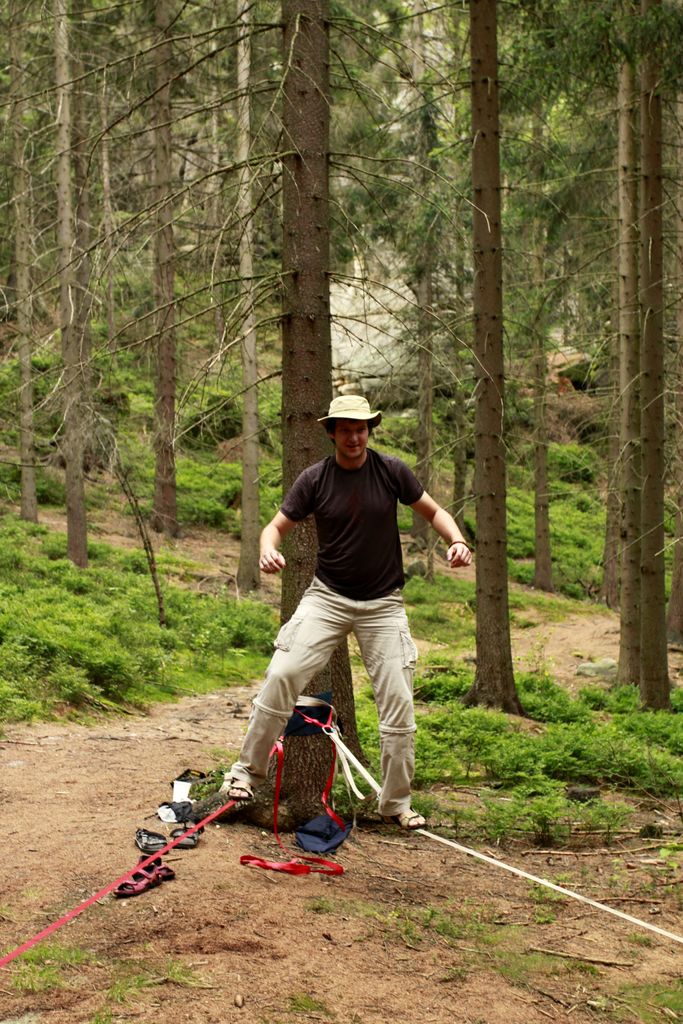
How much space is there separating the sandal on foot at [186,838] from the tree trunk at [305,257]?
1.11m

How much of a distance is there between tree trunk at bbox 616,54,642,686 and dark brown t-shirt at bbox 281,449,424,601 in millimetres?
8439

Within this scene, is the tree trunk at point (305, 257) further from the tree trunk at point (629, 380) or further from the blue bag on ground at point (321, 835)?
the tree trunk at point (629, 380)

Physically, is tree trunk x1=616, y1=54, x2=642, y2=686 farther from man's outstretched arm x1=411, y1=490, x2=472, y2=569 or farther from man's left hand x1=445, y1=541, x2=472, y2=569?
man's left hand x1=445, y1=541, x2=472, y2=569

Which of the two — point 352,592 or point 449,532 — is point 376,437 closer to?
point 352,592

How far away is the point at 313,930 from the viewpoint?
461 centimetres

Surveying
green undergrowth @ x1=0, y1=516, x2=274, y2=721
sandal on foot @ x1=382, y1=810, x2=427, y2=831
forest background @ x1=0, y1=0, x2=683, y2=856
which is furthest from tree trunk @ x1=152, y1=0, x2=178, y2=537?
sandal on foot @ x1=382, y1=810, x2=427, y2=831

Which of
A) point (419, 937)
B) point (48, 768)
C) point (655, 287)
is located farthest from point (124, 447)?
point (419, 937)

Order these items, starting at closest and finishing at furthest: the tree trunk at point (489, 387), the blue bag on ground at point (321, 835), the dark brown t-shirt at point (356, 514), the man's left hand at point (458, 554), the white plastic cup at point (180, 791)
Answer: the man's left hand at point (458, 554)
the dark brown t-shirt at point (356, 514)
the blue bag on ground at point (321, 835)
the white plastic cup at point (180, 791)
the tree trunk at point (489, 387)

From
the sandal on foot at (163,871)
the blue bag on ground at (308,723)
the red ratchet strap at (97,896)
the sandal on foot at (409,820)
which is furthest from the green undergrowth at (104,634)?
the sandal on foot at (409,820)

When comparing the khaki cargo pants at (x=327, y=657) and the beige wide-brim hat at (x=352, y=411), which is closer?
the beige wide-brim hat at (x=352, y=411)

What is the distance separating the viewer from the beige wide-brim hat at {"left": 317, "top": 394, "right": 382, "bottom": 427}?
5.21 m

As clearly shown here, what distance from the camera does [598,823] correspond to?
7.23 meters

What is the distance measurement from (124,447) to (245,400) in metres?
5.43

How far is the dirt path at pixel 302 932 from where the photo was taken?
12.8 feet
